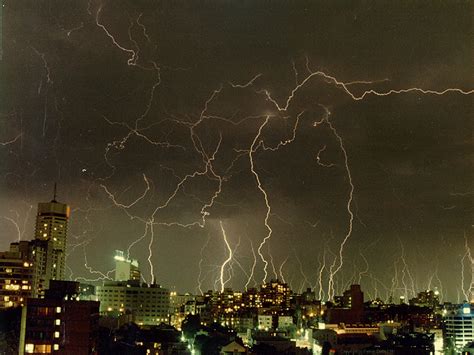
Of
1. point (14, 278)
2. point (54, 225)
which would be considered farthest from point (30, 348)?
point (54, 225)

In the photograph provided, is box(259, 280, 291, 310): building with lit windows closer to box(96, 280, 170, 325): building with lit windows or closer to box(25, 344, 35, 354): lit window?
box(96, 280, 170, 325): building with lit windows

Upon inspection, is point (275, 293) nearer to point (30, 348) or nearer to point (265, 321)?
point (265, 321)

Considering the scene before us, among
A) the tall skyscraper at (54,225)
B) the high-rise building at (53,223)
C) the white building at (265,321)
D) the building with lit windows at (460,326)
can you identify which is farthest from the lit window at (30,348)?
the high-rise building at (53,223)

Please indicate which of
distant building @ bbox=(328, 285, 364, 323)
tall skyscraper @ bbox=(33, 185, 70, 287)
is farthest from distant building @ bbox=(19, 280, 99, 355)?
tall skyscraper @ bbox=(33, 185, 70, 287)

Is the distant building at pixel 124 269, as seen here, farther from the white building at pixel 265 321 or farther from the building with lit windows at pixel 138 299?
the white building at pixel 265 321

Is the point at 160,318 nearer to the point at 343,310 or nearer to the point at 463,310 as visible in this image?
the point at 343,310
